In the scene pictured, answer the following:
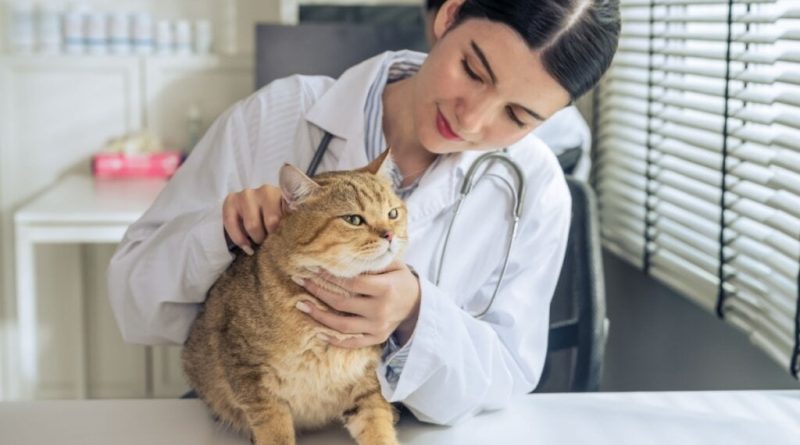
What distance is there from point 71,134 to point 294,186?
2.13 metres

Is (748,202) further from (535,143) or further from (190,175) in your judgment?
(190,175)

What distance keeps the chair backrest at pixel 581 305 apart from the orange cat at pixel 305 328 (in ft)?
2.15

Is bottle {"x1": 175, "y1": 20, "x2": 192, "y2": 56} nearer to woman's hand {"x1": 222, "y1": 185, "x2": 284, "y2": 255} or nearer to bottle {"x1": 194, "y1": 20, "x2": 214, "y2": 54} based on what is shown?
bottle {"x1": 194, "y1": 20, "x2": 214, "y2": 54}

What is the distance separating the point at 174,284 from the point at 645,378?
4.71 ft

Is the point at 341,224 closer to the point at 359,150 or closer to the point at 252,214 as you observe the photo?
the point at 252,214

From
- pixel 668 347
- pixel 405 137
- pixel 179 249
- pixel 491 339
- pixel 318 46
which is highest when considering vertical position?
pixel 318 46

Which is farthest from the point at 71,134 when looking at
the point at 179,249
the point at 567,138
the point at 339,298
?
the point at 339,298

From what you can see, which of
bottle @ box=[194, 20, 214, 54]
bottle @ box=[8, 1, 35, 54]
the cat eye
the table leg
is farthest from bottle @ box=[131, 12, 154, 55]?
the cat eye

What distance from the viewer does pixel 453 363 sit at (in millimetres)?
985

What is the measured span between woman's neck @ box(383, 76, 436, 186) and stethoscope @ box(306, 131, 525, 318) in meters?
0.08

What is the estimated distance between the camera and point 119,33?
2.73 m

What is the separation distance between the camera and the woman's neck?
122 cm

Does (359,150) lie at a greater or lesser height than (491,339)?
greater

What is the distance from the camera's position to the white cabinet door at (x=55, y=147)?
9.07 feet
